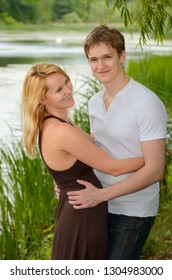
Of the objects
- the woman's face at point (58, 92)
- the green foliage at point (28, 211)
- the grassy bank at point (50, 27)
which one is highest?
the woman's face at point (58, 92)

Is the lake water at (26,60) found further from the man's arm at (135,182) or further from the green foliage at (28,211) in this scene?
the man's arm at (135,182)

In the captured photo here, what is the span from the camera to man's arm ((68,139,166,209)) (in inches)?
104

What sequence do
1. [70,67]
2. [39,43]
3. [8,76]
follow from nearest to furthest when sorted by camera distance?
[8,76], [70,67], [39,43]

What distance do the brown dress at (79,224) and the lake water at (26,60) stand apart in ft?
32.2

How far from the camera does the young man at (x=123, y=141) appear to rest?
265cm

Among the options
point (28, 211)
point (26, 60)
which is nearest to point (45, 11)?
point (26, 60)

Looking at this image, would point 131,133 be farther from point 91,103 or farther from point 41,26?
point 41,26

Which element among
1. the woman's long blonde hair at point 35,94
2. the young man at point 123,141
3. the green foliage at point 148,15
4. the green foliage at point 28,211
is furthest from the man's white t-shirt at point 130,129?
the green foliage at point 28,211

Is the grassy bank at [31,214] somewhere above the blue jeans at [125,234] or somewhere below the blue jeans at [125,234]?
below

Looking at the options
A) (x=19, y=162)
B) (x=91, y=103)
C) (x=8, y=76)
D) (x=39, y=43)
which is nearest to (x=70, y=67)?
(x=8, y=76)

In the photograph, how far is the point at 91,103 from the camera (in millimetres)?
2906

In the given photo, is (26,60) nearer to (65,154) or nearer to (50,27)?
(50,27)

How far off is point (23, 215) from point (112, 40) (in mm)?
2688

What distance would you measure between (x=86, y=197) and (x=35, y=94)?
0.40 metres
